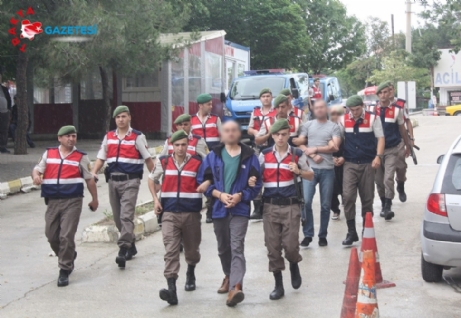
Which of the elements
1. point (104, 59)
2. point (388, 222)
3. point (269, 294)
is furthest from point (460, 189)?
point (104, 59)

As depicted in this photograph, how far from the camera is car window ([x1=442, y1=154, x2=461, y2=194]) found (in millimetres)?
7590

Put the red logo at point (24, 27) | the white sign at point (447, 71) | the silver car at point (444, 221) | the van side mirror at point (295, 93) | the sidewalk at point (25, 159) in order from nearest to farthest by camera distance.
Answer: the silver car at point (444, 221)
the sidewalk at point (25, 159)
the red logo at point (24, 27)
the van side mirror at point (295, 93)
the white sign at point (447, 71)

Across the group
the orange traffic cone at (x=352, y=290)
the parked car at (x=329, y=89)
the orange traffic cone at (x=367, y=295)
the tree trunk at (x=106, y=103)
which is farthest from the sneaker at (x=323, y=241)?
the parked car at (x=329, y=89)

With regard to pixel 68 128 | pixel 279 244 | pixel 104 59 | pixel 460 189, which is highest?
pixel 104 59

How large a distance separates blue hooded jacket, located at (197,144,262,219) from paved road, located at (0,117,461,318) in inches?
34.9

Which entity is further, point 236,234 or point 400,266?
point 400,266

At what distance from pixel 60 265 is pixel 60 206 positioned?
633mm

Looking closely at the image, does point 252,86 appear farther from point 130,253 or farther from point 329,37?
point 329,37

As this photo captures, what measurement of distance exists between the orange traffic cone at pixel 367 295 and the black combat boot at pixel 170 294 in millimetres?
1855

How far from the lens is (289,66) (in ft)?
168

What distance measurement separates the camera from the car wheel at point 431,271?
790 centimetres

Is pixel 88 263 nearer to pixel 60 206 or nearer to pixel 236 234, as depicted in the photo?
pixel 60 206

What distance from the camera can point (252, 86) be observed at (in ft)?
77.8

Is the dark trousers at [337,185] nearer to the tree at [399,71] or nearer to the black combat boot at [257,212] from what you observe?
the black combat boot at [257,212]
